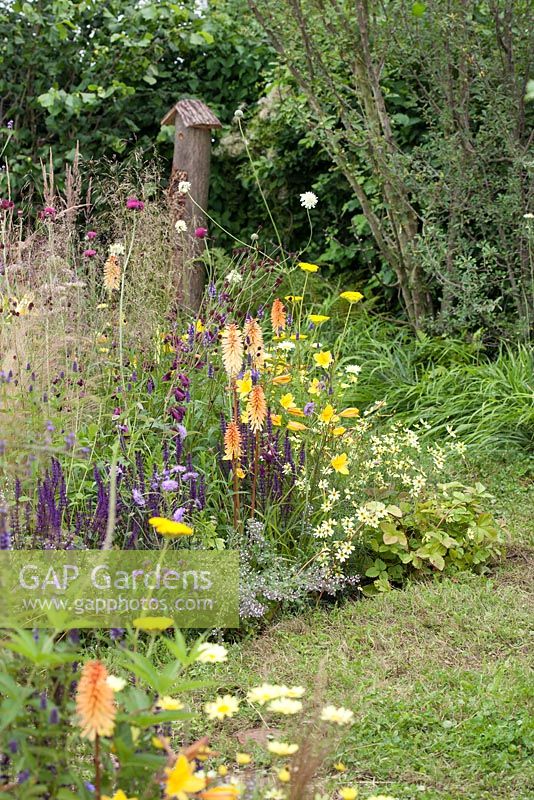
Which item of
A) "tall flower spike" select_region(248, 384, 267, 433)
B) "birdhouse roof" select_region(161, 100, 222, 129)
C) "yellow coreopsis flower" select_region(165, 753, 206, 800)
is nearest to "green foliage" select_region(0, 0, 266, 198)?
"birdhouse roof" select_region(161, 100, 222, 129)

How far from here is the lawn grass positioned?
2473 mm

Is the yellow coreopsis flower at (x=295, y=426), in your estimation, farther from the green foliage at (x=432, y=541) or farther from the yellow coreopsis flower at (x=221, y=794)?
the yellow coreopsis flower at (x=221, y=794)

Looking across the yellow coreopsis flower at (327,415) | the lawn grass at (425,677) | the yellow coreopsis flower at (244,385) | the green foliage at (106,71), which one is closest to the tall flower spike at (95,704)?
the lawn grass at (425,677)

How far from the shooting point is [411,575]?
3.82 m

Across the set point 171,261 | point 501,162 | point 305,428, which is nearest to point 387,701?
point 305,428

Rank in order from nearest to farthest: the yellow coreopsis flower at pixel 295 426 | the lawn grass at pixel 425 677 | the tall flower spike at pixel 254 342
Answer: the lawn grass at pixel 425 677 → the tall flower spike at pixel 254 342 → the yellow coreopsis flower at pixel 295 426

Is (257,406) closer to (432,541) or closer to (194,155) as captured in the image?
(432,541)

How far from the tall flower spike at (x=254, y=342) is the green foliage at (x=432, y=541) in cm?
80

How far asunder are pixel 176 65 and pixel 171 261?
404 cm

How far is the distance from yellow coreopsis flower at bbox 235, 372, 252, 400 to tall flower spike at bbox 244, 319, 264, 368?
6 centimetres

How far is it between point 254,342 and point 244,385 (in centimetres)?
16

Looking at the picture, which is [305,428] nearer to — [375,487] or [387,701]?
[375,487]

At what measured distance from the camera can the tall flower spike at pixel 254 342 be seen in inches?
138

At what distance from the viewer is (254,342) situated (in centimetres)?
354
